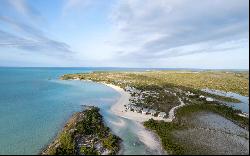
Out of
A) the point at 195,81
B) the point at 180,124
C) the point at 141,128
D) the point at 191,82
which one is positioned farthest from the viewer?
the point at 195,81

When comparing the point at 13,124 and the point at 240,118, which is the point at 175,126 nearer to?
the point at 240,118

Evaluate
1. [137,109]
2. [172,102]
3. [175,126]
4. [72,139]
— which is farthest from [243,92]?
[72,139]

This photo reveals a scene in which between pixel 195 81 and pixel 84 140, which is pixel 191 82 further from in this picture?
pixel 84 140

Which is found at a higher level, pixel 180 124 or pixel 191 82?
pixel 191 82

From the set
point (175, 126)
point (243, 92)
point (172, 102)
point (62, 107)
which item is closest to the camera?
point (175, 126)

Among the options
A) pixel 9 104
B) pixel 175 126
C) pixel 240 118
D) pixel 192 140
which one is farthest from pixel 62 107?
pixel 240 118

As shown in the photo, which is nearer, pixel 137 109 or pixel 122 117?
pixel 122 117

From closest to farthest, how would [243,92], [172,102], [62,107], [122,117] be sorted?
[122,117], [62,107], [172,102], [243,92]

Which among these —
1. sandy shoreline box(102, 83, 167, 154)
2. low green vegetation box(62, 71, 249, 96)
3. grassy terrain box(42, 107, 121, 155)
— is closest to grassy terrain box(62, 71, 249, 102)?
low green vegetation box(62, 71, 249, 96)

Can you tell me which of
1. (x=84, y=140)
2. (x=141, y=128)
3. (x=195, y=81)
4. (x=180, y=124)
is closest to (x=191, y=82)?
(x=195, y=81)
